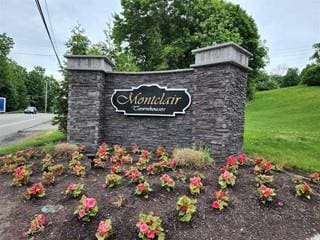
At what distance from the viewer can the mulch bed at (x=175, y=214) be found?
2.82 metres

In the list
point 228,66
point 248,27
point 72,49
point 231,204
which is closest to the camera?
point 231,204

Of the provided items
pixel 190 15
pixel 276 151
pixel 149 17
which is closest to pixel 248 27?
pixel 190 15

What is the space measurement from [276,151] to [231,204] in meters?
4.29

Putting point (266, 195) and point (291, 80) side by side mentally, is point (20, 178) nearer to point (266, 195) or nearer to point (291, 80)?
point (266, 195)

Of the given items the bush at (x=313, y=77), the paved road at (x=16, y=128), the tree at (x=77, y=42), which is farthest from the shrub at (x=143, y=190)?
the bush at (x=313, y=77)

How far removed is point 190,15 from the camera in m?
18.0

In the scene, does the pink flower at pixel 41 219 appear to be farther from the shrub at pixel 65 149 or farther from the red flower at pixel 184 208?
the shrub at pixel 65 149

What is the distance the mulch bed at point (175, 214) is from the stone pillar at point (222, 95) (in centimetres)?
121

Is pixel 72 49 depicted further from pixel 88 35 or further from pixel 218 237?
pixel 218 237

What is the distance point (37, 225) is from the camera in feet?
9.52

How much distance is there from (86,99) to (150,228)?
14.5 feet

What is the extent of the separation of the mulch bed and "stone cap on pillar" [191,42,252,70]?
228cm

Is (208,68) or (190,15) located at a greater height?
(190,15)

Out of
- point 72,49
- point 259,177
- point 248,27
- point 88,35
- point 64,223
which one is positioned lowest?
point 64,223
